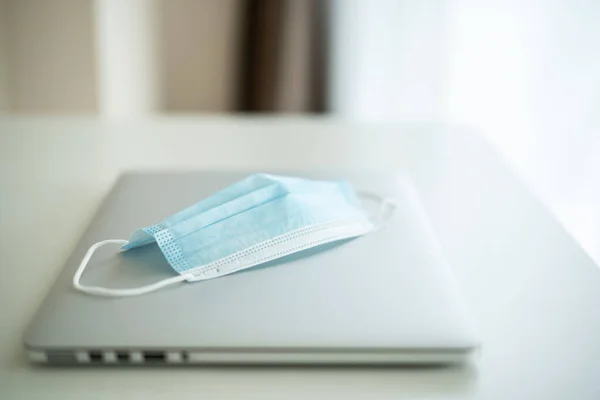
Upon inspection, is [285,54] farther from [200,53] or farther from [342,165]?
[342,165]

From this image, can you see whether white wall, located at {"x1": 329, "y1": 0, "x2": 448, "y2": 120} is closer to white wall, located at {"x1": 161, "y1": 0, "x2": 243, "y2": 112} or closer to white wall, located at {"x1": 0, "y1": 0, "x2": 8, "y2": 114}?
white wall, located at {"x1": 161, "y1": 0, "x2": 243, "y2": 112}

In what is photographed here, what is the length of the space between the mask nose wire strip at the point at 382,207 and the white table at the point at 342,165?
0.06 m

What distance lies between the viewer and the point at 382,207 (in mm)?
795

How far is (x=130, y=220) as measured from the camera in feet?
2.53

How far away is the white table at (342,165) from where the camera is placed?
0.57 metres

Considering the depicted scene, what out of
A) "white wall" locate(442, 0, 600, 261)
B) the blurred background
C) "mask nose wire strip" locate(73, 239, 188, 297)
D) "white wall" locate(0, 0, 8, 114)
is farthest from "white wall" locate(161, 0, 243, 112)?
"mask nose wire strip" locate(73, 239, 188, 297)

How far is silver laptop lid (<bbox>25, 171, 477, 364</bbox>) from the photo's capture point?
0.57 metres

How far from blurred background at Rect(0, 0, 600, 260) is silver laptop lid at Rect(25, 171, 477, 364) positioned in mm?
402

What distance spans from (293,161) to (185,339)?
1.63 ft

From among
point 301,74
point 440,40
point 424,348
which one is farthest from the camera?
point 301,74

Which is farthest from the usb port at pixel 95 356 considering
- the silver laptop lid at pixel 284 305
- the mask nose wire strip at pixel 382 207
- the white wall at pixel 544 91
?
the white wall at pixel 544 91

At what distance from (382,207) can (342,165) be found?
0.24m

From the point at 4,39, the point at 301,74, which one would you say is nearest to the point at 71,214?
the point at 4,39

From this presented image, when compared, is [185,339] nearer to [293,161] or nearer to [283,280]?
[283,280]
